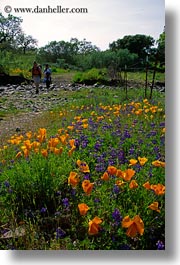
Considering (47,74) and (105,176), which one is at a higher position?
(47,74)

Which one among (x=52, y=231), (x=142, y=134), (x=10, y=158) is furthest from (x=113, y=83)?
(x=52, y=231)

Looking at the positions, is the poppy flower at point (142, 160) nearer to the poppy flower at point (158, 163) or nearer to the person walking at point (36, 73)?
the poppy flower at point (158, 163)

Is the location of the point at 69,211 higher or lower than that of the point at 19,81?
lower

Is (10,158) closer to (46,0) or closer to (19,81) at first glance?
(19,81)

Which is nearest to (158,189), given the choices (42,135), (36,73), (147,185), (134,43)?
(147,185)

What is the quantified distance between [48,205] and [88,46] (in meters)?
0.76

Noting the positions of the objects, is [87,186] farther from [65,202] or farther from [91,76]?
[91,76]

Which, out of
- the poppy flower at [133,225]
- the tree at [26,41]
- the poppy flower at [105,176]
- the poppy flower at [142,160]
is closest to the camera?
the poppy flower at [133,225]

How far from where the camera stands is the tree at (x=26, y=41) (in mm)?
2076

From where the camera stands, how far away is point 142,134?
7.09 feet

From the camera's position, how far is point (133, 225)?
1.76 m

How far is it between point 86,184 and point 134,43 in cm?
71

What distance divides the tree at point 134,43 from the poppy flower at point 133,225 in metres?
0.80

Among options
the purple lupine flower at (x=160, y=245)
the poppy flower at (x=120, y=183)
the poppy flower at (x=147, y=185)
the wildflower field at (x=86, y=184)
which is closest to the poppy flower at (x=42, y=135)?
the wildflower field at (x=86, y=184)
